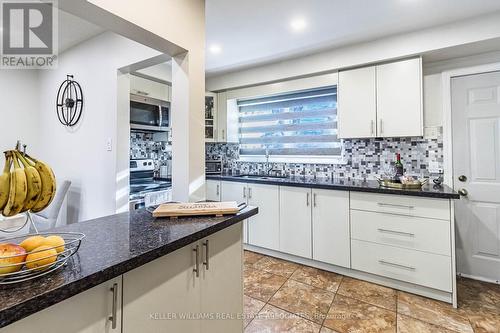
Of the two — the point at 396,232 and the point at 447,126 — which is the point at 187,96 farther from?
the point at 447,126

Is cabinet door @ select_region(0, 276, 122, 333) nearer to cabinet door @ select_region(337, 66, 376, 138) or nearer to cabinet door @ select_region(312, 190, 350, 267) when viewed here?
cabinet door @ select_region(312, 190, 350, 267)

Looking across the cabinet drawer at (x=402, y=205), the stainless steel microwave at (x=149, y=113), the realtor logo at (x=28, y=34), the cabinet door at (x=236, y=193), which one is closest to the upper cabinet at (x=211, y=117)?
the stainless steel microwave at (x=149, y=113)

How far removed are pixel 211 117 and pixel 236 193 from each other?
1279 mm

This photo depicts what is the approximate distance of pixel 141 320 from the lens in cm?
85

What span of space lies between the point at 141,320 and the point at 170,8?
1.59 m

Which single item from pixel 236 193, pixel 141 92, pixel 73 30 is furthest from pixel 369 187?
pixel 73 30

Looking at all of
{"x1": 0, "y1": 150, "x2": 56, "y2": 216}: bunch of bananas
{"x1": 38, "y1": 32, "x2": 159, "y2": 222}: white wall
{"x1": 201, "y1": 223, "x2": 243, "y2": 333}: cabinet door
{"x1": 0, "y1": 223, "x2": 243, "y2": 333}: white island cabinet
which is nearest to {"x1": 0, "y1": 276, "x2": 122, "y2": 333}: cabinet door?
{"x1": 0, "y1": 223, "x2": 243, "y2": 333}: white island cabinet

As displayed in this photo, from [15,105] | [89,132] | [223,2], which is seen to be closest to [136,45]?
[223,2]

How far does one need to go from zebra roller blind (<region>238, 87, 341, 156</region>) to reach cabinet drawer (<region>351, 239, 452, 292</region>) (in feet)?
3.97

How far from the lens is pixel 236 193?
3.18 meters

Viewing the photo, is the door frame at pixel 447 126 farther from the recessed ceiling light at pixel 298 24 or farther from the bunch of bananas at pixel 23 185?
the bunch of bananas at pixel 23 185

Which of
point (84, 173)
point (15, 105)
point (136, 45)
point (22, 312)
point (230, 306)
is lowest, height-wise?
point (230, 306)

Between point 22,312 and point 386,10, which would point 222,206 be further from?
point 386,10

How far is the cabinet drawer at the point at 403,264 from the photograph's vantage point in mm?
2033
